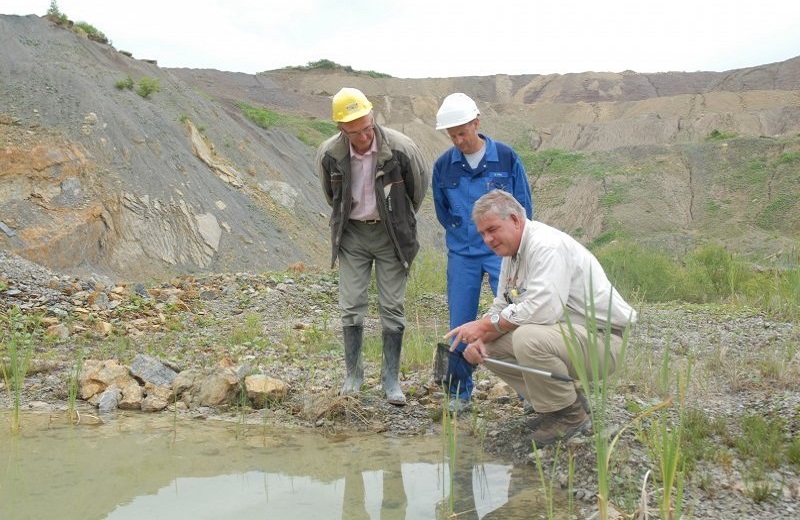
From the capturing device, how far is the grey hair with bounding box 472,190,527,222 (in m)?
3.56

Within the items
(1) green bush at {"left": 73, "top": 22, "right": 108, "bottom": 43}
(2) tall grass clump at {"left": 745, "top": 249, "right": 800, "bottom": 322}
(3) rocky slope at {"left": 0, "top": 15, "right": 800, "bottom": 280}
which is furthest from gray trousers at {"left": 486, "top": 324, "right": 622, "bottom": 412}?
(1) green bush at {"left": 73, "top": 22, "right": 108, "bottom": 43}

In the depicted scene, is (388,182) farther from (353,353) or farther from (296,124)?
(296,124)

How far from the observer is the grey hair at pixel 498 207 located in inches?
140

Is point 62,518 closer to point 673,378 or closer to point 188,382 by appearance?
point 188,382

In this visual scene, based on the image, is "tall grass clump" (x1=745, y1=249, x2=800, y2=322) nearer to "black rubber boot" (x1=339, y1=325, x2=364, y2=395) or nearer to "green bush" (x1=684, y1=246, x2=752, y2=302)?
"green bush" (x1=684, y1=246, x2=752, y2=302)

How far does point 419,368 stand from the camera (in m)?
5.55

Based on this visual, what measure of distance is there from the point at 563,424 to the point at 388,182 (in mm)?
1762

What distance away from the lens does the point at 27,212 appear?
1155 cm

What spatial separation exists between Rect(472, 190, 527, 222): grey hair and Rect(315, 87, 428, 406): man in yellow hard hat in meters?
1.08

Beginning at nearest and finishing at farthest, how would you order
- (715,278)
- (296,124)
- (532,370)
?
(532,370) < (715,278) < (296,124)

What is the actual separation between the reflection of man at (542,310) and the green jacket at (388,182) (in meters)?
1.00

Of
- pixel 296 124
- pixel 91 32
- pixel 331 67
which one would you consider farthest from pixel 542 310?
pixel 331 67

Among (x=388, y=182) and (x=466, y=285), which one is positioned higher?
(x=388, y=182)

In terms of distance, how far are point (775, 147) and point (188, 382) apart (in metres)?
27.4
